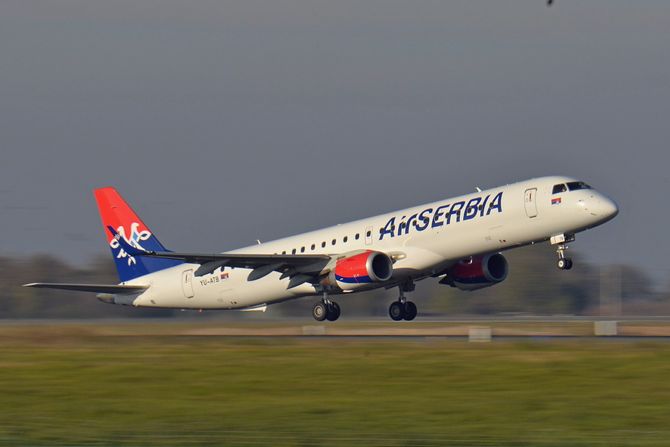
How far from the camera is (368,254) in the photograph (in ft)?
137

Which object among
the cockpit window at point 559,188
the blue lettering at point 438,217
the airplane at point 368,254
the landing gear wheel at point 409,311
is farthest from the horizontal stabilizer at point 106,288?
the cockpit window at point 559,188

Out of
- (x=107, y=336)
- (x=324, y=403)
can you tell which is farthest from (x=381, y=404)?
(x=107, y=336)

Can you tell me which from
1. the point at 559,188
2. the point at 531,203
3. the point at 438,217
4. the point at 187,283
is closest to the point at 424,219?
the point at 438,217

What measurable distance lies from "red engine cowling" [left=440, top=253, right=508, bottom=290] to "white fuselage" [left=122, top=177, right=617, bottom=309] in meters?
2.44

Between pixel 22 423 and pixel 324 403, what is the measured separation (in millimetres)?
6104

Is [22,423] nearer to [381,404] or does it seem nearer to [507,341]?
[381,404]

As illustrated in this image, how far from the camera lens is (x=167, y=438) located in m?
19.1

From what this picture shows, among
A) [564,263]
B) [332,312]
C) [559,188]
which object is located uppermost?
[559,188]

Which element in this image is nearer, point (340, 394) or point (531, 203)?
point (340, 394)

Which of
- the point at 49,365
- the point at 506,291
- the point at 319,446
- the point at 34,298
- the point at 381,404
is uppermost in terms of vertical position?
the point at 506,291

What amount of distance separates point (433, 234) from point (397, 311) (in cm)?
582

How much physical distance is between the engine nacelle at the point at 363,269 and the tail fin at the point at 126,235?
1137cm

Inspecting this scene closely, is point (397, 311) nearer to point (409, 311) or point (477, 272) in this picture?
point (409, 311)

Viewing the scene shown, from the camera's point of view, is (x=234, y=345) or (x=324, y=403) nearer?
(x=324, y=403)
